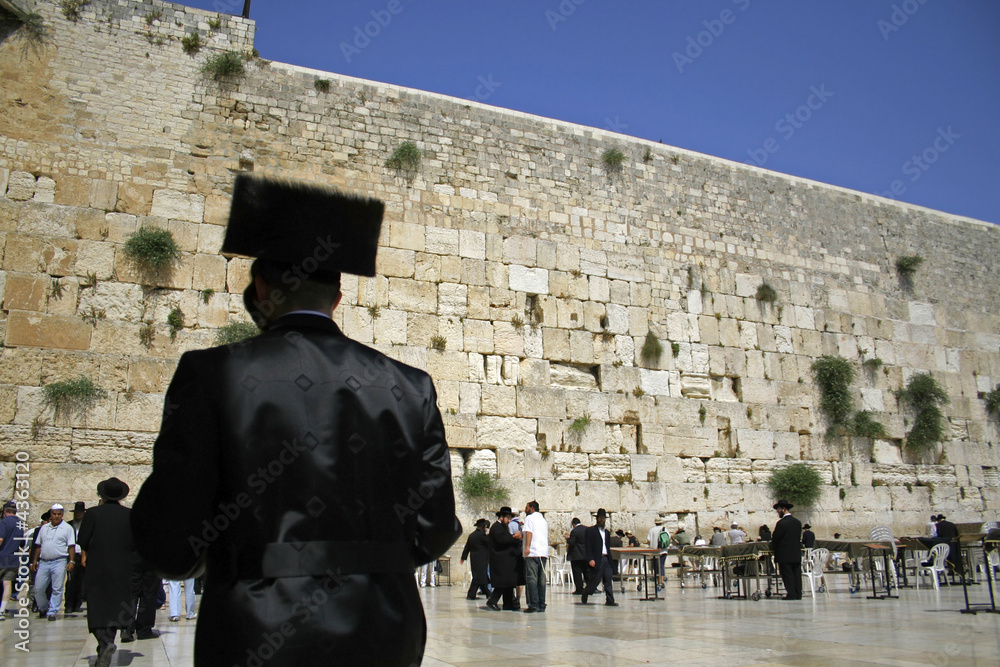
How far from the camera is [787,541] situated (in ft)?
34.1

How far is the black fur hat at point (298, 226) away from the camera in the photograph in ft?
7.36

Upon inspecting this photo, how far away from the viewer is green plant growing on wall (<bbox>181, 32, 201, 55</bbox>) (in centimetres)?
1248

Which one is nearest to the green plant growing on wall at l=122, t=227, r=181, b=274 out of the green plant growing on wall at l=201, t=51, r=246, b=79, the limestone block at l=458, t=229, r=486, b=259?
Answer: the green plant growing on wall at l=201, t=51, r=246, b=79

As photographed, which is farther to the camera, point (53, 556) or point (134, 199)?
point (134, 199)

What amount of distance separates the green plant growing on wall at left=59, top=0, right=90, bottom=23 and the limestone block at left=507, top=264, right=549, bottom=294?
746cm

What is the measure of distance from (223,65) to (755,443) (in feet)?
36.2

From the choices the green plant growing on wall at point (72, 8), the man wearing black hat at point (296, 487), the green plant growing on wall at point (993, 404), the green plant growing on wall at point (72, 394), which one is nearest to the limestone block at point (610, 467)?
the green plant growing on wall at point (72, 394)

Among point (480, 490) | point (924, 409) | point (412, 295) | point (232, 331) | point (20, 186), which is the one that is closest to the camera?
point (20, 186)

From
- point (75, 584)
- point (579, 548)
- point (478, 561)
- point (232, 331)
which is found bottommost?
point (75, 584)

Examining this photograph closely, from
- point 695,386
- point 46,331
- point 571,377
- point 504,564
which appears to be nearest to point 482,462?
point 571,377

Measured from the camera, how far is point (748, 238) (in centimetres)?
1605

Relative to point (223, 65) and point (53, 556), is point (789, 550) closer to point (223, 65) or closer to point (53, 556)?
point (53, 556)

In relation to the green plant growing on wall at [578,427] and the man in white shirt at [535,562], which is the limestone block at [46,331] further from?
the green plant growing on wall at [578,427]

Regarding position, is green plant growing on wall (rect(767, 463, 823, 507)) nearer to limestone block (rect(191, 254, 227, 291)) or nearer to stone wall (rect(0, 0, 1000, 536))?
stone wall (rect(0, 0, 1000, 536))
